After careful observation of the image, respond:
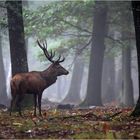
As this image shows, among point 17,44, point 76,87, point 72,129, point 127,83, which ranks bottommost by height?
point 76,87

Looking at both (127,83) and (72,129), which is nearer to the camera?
(72,129)

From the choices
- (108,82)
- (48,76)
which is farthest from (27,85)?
(108,82)

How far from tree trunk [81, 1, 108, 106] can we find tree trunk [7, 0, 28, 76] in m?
9.51

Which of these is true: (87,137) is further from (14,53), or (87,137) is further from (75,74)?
(75,74)

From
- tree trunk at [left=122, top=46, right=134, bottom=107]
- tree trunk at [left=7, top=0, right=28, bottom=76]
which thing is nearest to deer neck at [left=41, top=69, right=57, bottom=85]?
tree trunk at [left=7, top=0, right=28, bottom=76]

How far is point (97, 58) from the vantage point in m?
26.7

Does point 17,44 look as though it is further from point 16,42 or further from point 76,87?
point 76,87

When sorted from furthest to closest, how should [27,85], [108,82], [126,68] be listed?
[108,82] → [126,68] → [27,85]

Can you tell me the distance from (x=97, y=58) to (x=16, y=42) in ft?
34.1

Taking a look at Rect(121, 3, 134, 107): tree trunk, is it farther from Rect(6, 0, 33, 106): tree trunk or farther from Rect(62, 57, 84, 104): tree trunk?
Rect(6, 0, 33, 106): tree trunk

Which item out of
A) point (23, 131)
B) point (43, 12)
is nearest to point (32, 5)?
point (43, 12)

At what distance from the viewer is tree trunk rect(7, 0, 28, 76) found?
1694cm

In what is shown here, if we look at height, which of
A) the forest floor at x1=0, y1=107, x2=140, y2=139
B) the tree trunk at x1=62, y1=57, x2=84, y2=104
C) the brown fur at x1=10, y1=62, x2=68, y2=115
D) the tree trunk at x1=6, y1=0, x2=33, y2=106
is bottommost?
the tree trunk at x1=62, y1=57, x2=84, y2=104

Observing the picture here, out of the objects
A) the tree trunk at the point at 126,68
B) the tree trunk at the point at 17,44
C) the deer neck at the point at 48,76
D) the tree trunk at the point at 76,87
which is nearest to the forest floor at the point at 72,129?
the deer neck at the point at 48,76
